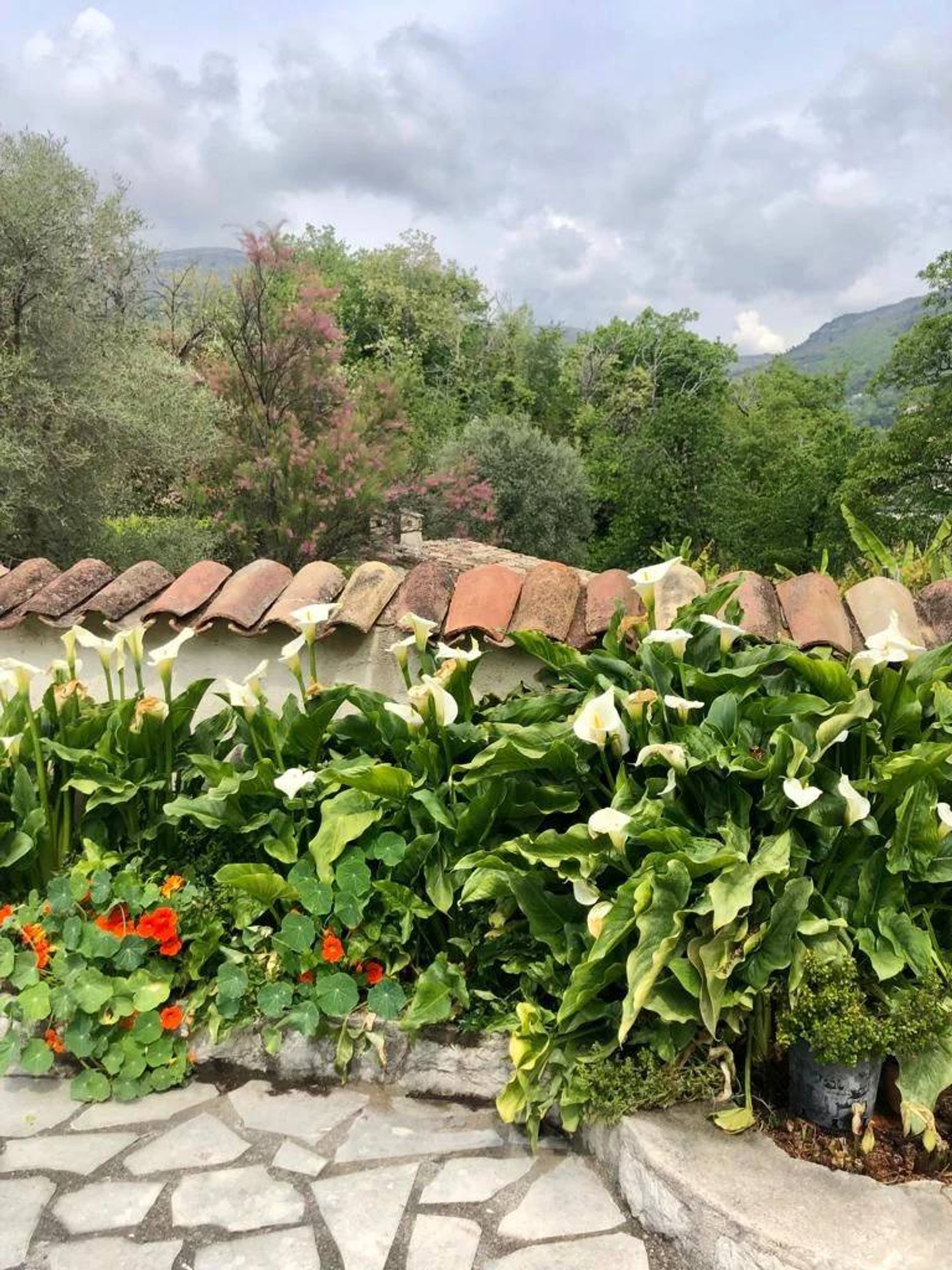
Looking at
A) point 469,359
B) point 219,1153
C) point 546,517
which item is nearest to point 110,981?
point 219,1153

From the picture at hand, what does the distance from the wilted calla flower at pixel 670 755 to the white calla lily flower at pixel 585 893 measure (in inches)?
10.6

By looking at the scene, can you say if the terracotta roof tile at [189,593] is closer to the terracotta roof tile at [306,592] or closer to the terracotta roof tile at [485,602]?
the terracotta roof tile at [306,592]

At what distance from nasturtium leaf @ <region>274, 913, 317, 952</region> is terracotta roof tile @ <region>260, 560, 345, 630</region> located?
A: 862mm

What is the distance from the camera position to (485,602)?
2748mm

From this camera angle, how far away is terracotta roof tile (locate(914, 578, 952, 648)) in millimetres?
2564

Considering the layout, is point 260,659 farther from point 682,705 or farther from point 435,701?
point 682,705

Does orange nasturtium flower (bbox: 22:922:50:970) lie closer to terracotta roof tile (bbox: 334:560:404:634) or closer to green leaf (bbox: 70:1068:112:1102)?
green leaf (bbox: 70:1068:112:1102)

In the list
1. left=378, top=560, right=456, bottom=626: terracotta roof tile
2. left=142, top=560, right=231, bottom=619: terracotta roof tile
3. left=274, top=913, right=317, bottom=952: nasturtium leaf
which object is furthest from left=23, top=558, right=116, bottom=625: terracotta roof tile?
left=274, top=913, right=317, bottom=952: nasturtium leaf

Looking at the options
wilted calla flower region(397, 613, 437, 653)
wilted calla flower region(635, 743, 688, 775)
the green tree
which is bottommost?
wilted calla flower region(635, 743, 688, 775)

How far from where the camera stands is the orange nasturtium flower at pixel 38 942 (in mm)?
2188

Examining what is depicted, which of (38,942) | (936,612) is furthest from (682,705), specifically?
(38,942)

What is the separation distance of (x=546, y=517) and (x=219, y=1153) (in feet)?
48.6

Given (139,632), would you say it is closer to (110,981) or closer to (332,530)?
(110,981)

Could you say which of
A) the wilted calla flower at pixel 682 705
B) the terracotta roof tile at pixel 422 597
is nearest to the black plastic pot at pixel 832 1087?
the wilted calla flower at pixel 682 705
